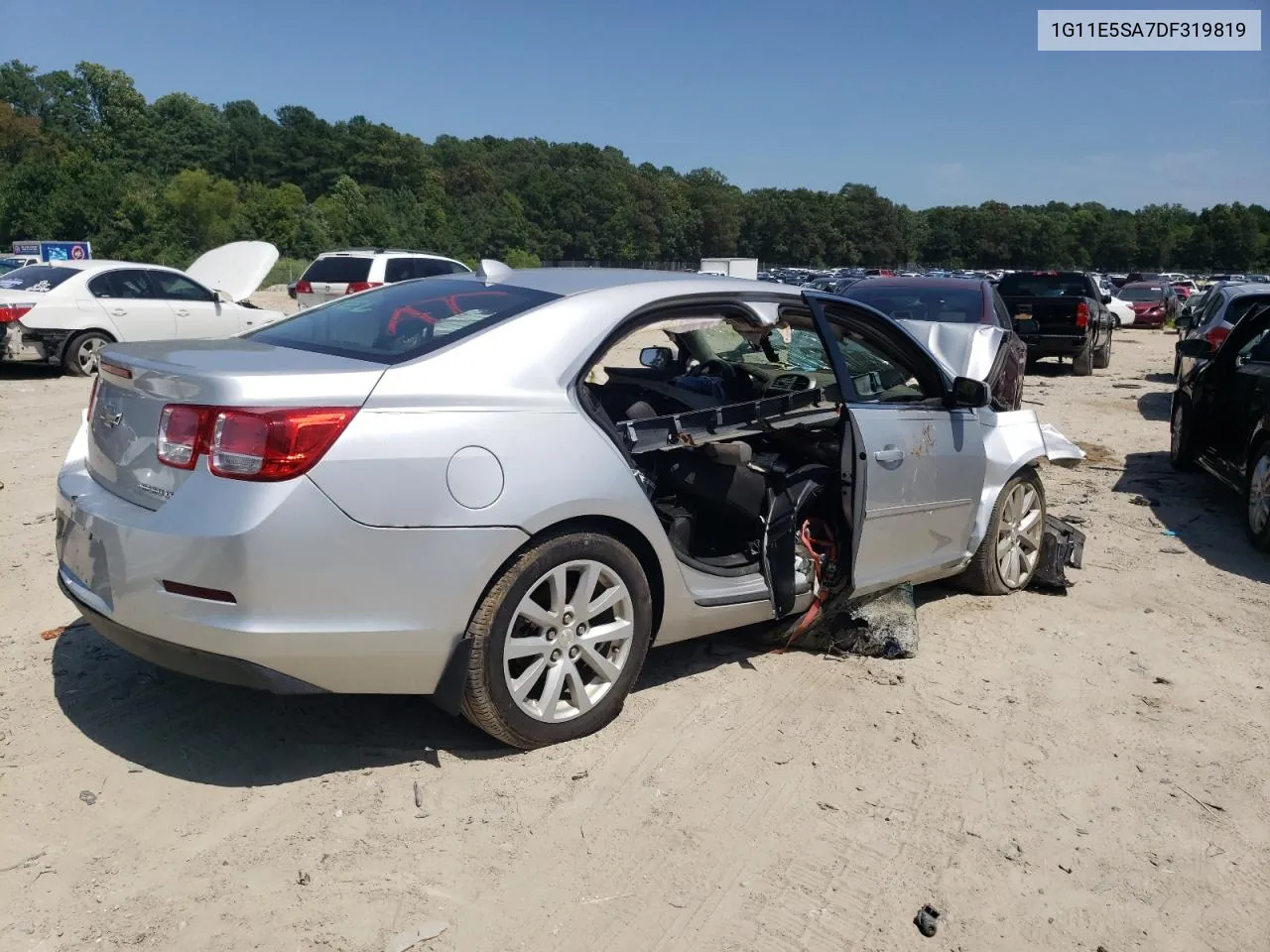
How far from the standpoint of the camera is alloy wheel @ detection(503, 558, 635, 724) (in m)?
3.34

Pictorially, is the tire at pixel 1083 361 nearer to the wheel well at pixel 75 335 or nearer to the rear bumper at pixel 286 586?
the wheel well at pixel 75 335

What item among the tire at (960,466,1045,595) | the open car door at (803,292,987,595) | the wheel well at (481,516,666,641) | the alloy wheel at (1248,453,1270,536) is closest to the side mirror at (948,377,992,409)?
the open car door at (803,292,987,595)

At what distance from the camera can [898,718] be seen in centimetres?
398

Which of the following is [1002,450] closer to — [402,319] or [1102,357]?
[402,319]

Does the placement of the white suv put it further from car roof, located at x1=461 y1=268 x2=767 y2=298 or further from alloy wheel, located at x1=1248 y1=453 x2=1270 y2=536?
car roof, located at x1=461 y1=268 x2=767 y2=298

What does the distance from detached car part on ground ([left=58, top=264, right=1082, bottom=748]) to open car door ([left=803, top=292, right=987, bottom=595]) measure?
0.06ft

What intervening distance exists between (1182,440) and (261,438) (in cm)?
795

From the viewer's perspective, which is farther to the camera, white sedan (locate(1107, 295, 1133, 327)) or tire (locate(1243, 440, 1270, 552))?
white sedan (locate(1107, 295, 1133, 327))

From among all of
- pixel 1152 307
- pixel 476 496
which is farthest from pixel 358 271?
pixel 1152 307

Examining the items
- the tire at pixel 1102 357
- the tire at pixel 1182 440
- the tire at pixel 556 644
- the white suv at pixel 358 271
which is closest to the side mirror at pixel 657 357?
the tire at pixel 556 644

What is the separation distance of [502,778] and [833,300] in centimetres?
255

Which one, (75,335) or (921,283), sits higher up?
(921,283)

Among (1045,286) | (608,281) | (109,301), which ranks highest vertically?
(109,301)

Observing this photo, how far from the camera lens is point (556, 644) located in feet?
11.2
